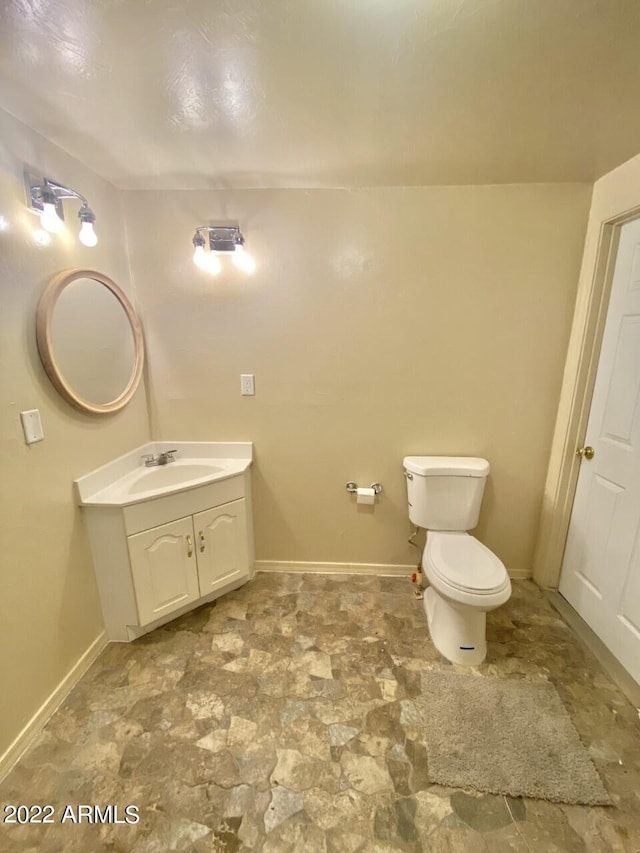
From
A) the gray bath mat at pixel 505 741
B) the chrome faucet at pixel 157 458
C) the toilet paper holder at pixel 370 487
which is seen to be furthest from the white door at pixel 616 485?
the chrome faucet at pixel 157 458

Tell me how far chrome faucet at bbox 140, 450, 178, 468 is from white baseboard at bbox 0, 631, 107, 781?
0.85m

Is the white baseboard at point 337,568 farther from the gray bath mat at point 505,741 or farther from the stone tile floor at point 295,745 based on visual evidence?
the gray bath mat at point 505,741

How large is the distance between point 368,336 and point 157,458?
1379mm

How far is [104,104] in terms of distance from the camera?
114 centimetres

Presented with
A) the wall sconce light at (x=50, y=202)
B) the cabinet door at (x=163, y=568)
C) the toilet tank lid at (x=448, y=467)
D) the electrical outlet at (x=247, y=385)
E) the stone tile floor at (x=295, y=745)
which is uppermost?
the wall sconce light at (x=50, y=202)

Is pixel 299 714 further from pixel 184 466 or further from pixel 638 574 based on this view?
pixel 638 574

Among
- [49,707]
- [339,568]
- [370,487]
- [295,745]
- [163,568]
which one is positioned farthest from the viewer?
[339,568]

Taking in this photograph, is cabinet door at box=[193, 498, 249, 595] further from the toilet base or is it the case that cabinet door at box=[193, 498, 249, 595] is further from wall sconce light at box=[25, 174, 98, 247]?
wall sconce light at box=[25, 174, 98, 247]

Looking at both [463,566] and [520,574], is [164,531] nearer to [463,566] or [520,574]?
[463,566]

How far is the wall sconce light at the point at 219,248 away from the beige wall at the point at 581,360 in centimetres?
169

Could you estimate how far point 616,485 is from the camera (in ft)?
5.21

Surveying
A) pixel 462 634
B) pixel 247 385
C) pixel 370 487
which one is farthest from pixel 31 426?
pixel 462 634

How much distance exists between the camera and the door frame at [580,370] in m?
1.60

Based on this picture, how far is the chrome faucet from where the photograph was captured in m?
1.92
